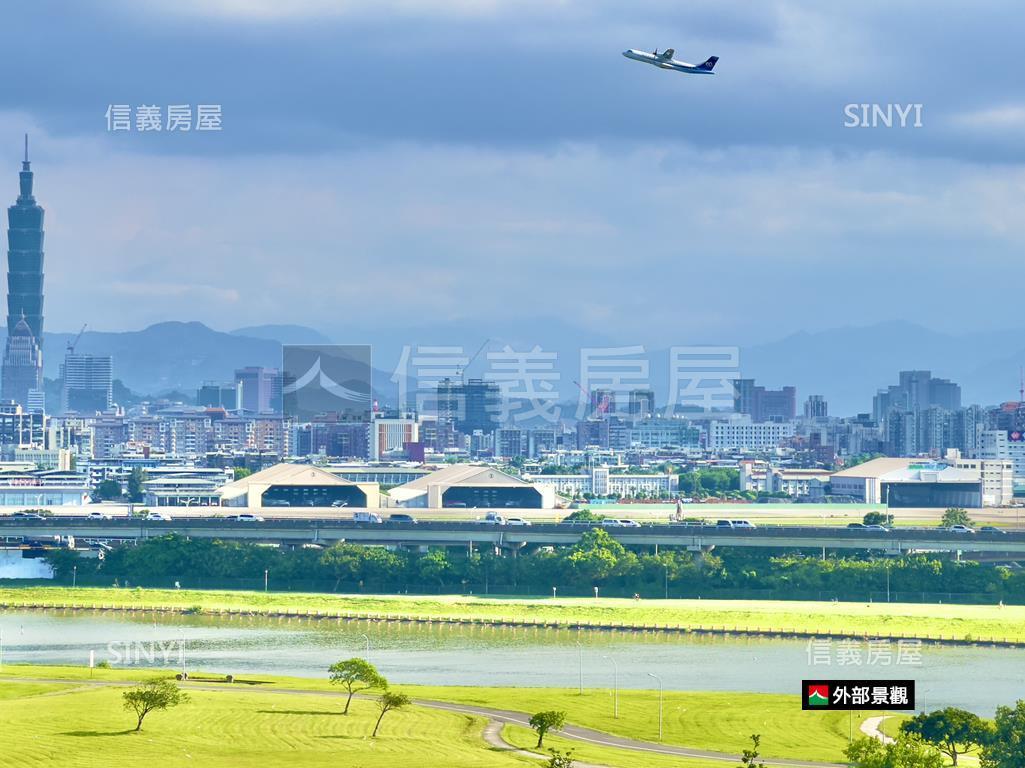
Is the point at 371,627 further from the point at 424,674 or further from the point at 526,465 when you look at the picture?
the point at 526,465

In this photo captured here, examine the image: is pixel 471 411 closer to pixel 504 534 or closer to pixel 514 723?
pixel 504 534

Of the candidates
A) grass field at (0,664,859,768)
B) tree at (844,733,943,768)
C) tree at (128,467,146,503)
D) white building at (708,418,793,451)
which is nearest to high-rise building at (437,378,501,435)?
white building at (708,418,793,451)

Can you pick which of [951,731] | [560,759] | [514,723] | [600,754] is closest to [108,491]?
[514,723]

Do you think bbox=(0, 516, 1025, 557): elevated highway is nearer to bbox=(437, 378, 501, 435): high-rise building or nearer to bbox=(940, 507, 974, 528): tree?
bbox=(940, 507, 974, 528): tree

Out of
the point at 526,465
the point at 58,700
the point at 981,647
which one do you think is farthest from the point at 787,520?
the point at 526,465

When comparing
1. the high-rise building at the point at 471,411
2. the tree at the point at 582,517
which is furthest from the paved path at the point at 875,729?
the high-rise building at the point at 471,411

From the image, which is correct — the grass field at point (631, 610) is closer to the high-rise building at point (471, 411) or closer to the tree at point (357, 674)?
the tree at point (357, 674)
